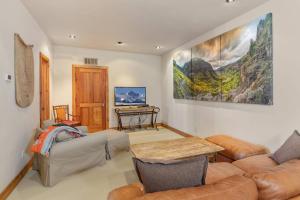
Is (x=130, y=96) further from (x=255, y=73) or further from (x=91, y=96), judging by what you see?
(x=255, y=73)

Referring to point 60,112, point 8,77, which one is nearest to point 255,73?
point 8,77

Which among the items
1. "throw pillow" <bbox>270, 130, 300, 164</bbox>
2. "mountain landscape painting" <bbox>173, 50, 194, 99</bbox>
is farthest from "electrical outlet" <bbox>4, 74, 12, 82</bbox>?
"mountain landscape painting" <bbox>173, 50, 194, 99</bbox>

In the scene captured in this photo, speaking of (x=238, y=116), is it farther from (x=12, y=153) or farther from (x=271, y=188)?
(x=12, y=153)

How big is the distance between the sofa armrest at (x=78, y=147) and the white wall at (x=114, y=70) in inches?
117

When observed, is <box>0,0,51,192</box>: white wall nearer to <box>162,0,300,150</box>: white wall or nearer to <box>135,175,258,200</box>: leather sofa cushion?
<box>135,175,258,200</box>: leather sofa cushion

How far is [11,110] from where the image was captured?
2.44m

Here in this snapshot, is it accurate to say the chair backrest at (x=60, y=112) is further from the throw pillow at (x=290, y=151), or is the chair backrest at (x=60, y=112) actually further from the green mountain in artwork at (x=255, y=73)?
the throw pillow at (x=290, y=151)

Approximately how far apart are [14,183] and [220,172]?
2651 millimetres

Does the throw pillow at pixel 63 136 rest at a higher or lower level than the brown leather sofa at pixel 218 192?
lower

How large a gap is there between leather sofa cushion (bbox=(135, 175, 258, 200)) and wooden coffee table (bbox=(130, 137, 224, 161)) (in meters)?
1.32

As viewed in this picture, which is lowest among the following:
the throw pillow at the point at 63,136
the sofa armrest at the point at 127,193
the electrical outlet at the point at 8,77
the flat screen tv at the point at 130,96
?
the sofa armrest at the point at 127,193

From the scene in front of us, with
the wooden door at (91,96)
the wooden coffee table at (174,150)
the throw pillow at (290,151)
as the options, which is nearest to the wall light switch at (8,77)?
the wooden coffee table at (174,150)

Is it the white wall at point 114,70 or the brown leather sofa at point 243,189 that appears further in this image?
the white wall at point 114,70

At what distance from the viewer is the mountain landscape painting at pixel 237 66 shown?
2877 mm
